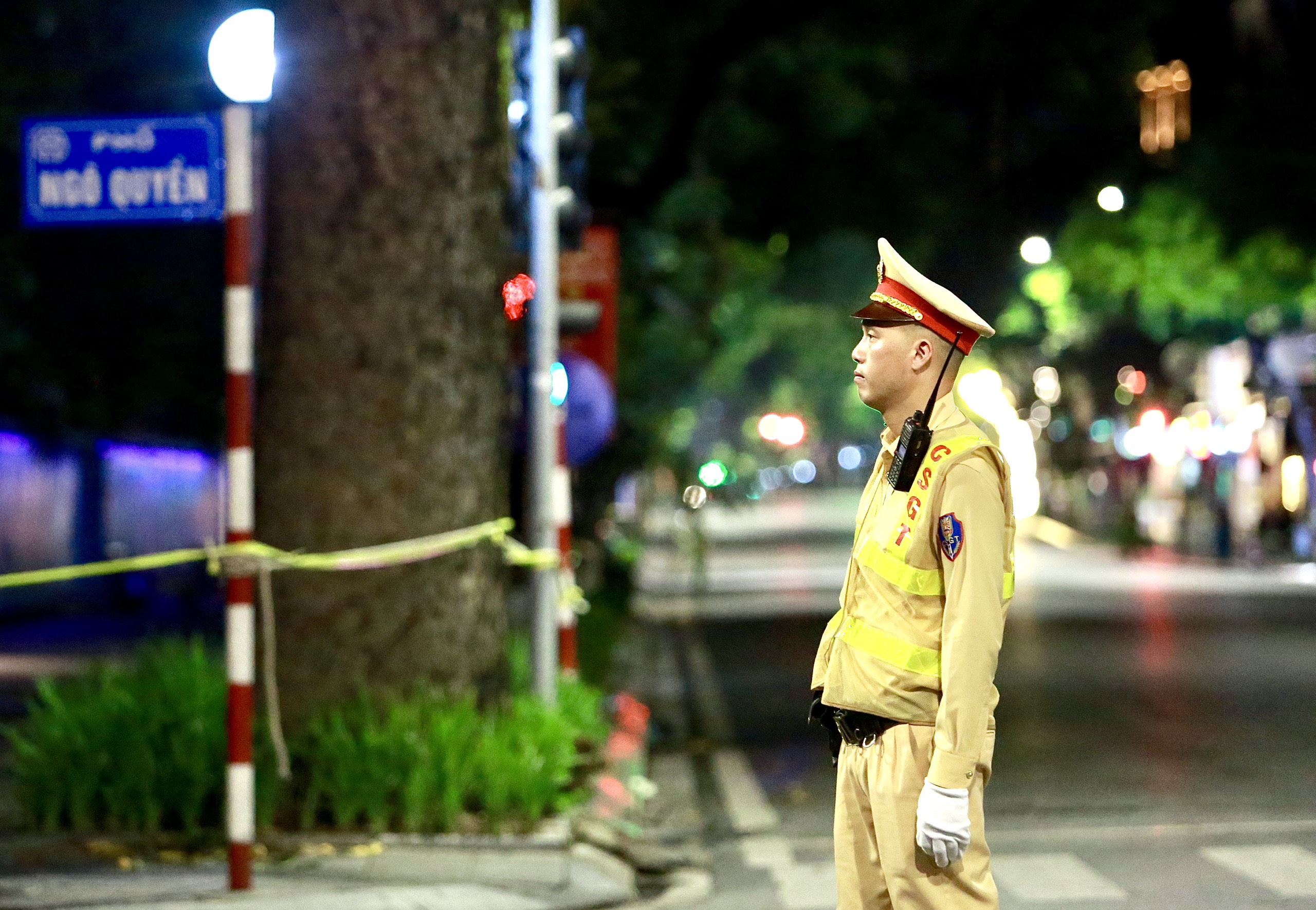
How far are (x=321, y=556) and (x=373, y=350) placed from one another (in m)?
1.00

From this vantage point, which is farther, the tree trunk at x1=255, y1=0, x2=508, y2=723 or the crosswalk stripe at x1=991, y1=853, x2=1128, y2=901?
the tree trunk at x1=255, y1=0, x2=508, y2=723

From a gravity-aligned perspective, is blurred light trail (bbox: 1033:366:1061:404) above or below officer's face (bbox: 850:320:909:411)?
above

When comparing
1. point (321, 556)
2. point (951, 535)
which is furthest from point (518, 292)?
point (951, 535)

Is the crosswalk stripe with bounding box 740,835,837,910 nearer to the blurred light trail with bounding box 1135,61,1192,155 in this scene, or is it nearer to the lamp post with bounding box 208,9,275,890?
the lamp post with bounding box 208,9,275,890

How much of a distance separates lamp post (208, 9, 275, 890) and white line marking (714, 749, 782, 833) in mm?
3088

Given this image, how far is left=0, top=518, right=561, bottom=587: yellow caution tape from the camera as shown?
7.46m

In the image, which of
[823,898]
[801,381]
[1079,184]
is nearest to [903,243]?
[1079,184]

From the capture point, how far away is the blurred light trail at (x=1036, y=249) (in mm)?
35844

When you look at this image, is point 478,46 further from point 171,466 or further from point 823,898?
point 171,466

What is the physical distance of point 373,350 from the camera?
9.16m

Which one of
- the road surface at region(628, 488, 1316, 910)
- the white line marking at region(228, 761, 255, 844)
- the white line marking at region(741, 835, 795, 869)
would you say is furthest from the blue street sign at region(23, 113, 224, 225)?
the white line marking at region(741, 835, 795, 869)

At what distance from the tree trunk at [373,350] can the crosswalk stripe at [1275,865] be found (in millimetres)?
3464

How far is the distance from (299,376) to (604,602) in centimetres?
1233

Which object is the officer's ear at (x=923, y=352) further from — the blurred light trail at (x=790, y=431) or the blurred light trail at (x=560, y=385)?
the blurred light trail at (x=790, y=431)
